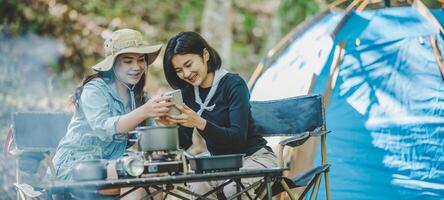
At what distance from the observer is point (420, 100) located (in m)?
3.86

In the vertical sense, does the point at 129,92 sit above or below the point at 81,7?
below

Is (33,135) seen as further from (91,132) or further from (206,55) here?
(206,55)

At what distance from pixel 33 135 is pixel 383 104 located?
1.93 m

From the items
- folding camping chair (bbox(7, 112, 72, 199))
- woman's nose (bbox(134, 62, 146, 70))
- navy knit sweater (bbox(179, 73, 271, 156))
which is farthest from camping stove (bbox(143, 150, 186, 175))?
folding camping chair (bbox(7, 112, 72, 199))

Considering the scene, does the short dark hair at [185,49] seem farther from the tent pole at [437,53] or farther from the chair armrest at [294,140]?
the tent pole at [437,53]

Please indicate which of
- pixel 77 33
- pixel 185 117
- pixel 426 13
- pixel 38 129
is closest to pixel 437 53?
pixel 426 13

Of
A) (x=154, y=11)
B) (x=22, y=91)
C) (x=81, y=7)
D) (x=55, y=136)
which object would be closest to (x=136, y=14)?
(x=154, y=11)

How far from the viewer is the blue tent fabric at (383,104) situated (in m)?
3.74

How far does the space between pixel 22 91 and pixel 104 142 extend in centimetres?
385

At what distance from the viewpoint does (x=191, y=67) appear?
118 inches

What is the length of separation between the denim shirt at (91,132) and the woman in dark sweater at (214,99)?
0.28 metres

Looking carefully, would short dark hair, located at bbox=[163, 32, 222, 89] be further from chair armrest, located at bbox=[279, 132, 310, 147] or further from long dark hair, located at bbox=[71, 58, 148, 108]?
chair armrest, located at bbox=[279, 132, 310, 147]

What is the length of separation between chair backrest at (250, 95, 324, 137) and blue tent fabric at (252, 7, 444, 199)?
766 mm

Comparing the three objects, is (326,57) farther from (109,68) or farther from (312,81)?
(109,68)
